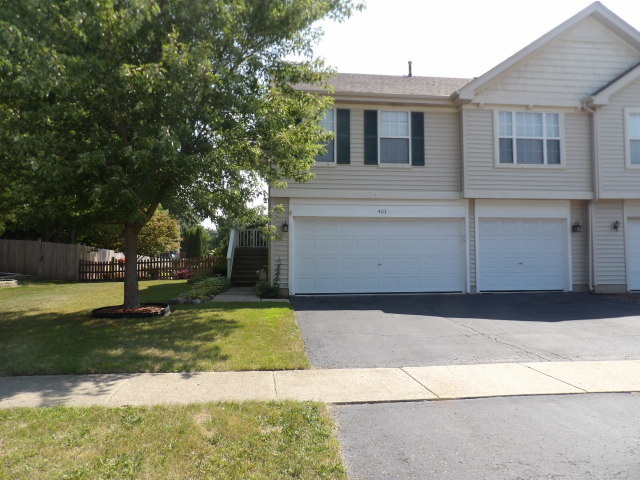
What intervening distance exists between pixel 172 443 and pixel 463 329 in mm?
6473

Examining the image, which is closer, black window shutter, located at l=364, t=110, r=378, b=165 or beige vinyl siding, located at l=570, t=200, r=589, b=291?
black window shutter, located at l=364, t=110, r=378, b=165

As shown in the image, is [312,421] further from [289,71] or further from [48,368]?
[289,71]

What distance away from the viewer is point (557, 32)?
13.6m

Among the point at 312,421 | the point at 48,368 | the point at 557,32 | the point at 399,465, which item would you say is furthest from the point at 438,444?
the point at 557,32

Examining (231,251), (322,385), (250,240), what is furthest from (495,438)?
(250,240)

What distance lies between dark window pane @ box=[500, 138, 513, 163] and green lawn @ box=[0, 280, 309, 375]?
8.01 m

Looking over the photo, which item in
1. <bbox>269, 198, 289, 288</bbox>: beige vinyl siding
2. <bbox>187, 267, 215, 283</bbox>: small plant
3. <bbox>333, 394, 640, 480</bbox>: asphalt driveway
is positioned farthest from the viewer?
<bbox>187, 267, 215, 283</bbox>: small plant

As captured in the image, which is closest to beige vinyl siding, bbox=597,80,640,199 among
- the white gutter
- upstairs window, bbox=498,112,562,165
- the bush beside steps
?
upstairs window, bbox=498,112,562,165

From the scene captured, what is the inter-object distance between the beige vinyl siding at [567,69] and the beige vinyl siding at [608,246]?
3.41m

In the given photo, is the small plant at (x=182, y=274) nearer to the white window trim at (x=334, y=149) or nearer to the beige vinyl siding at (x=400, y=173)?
the beige vinyl siding at (x=400, y=173)

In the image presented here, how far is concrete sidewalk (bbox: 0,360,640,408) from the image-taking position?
488cm

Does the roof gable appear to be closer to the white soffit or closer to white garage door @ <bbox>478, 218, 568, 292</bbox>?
the white soffit

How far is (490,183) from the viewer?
1356 cm

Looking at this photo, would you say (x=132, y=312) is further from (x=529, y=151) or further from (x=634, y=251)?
(x=634, y=251)
